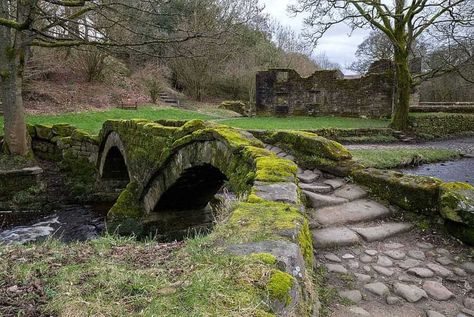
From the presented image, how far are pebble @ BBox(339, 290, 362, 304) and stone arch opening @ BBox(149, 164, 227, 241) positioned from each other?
5685mm

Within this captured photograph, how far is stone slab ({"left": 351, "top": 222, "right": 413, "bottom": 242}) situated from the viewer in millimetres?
4473

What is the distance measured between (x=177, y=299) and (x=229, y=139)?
4725 mm

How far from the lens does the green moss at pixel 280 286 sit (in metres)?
2.05

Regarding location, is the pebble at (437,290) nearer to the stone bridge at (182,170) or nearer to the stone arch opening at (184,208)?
the stone bridge at (182,170)

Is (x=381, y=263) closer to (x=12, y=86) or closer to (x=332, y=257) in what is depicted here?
(x=332, y=257)

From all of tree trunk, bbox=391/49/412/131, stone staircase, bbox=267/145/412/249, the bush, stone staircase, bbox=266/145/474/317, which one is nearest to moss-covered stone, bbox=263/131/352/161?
stone staircase, bbox=267/145/412/249

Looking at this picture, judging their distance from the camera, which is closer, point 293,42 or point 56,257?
point 56,257

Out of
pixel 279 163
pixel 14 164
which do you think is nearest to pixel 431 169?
pixel 279 163

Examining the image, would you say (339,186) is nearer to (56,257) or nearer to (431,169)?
(56,257)

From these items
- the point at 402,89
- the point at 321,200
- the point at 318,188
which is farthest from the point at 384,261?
the point at 402,89

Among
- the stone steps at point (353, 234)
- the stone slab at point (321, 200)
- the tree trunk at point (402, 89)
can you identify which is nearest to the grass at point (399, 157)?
the tree trunk at point (402, 89)

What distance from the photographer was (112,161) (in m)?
14.4

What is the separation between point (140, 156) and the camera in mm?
10555

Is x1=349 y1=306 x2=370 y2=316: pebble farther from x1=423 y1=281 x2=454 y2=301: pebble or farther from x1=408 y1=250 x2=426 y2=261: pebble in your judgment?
x1=408 y1=250 x2=426 y2=261: pebble
